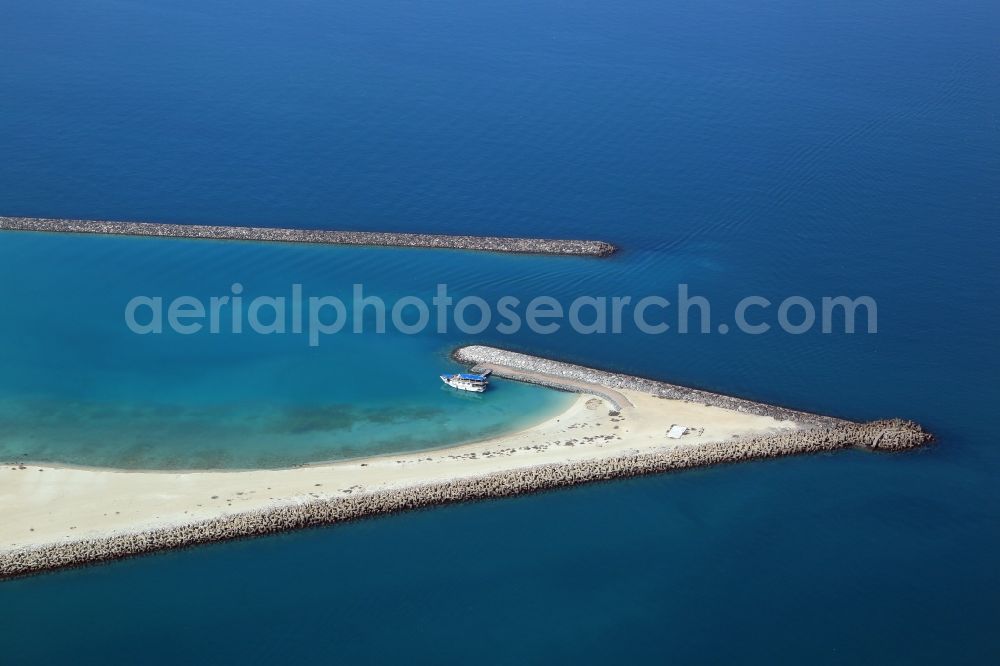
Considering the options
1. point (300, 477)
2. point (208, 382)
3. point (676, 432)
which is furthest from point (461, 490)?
point (208, 382)

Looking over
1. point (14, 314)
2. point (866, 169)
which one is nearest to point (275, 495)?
point (14, 314)

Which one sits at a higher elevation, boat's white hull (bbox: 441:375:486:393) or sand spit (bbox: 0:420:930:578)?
boat's white hull (bbox: 441:375:486:393)

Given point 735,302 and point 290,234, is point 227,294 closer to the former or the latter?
point 290,234

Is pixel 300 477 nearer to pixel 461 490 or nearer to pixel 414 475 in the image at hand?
pixel 414 475

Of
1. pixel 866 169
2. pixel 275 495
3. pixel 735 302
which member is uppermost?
pixel 866 169

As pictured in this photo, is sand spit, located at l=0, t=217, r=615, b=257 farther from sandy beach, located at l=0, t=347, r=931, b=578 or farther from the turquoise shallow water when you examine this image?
sandy beach, located at l=0, t=347, r=931, b=578

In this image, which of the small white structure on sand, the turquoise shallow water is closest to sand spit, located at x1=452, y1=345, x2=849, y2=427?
the turquoise shallow water
